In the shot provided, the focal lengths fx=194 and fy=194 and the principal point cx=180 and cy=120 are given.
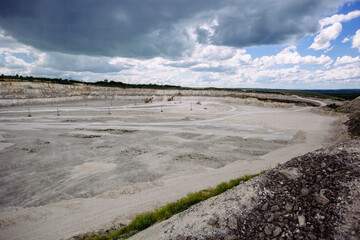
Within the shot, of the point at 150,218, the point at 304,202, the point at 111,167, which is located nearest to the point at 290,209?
the point at 304,202

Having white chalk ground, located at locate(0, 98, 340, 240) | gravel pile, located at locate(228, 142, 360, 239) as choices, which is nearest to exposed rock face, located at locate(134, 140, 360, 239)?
gravel pile, located at locate(228, 142, 360, 239)

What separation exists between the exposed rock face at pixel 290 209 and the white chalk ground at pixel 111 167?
161 inches

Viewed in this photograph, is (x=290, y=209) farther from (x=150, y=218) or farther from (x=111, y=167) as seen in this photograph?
(x=111, y=167)

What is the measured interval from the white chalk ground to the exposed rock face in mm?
4078

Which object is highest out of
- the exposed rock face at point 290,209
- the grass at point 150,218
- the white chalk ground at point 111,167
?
the exposed rock face at point 290,209

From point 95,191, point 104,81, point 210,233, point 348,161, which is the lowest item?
point 95,191

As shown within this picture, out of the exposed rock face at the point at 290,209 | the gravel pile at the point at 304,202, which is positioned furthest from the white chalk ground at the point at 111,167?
the gravel pile at the point at 304,202

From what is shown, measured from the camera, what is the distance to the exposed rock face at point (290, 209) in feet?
18.0

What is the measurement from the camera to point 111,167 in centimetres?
1569

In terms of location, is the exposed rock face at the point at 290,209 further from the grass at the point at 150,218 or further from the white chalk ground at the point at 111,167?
the white chalk ground at the point at 111,167

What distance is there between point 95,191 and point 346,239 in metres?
12.0

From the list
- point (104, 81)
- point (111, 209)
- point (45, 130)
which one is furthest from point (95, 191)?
point (104, 81)

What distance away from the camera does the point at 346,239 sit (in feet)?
16.6

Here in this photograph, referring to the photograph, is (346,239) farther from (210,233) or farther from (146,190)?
(146,190)
